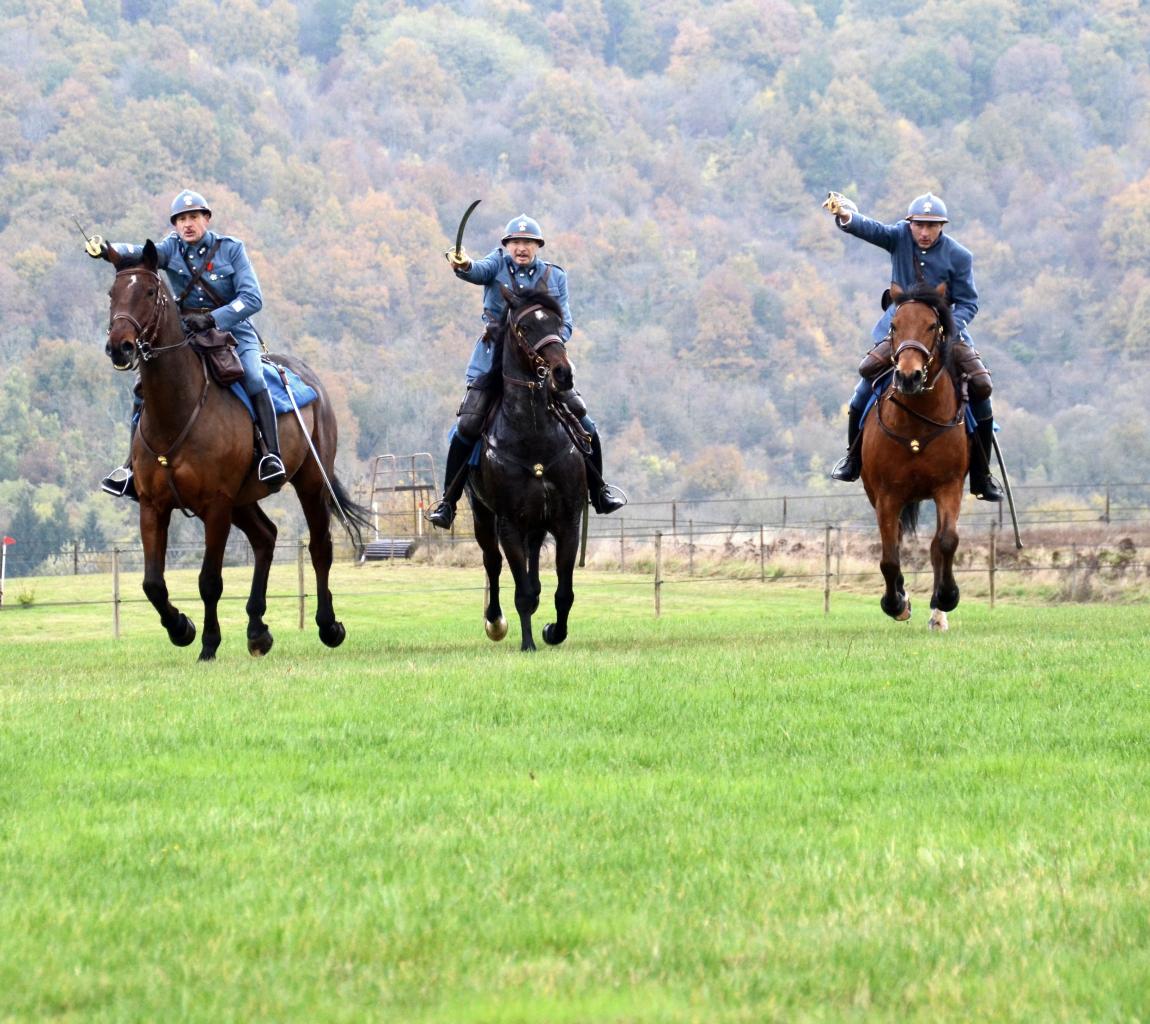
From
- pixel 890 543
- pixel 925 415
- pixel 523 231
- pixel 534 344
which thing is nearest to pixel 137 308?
pixel 534 344

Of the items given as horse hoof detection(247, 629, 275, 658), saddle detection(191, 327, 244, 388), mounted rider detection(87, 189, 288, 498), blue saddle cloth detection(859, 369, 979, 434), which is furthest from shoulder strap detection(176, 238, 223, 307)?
blue saddle cloth detection(859, 369, 979, 434)

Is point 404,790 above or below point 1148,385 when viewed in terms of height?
below

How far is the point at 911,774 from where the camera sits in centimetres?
788

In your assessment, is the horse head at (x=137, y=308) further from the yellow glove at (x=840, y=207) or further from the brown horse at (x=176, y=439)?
the yellow glove at (x=840, y=207)

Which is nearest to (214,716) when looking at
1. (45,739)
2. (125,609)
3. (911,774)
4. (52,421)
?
(45,739)

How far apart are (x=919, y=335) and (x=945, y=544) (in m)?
1.96

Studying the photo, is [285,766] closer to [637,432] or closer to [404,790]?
[404,790]

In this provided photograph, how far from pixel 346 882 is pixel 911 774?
2838mm

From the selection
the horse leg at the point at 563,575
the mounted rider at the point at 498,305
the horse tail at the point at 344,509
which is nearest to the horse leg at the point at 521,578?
the horse leg at the point at 563,575

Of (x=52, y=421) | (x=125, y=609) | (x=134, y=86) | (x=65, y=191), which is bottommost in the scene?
(x=125, y=609)

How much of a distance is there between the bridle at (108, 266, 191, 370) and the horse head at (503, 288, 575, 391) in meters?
2.67

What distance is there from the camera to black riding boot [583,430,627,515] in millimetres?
16422

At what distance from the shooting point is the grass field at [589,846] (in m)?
4.89

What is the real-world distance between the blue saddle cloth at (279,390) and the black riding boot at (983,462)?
6050mm
